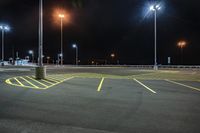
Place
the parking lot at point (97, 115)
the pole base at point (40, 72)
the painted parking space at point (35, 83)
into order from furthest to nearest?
the pole base at point (40, 72) < the painted parking space at point (35, 83) < the parking lot at point (97, 115)

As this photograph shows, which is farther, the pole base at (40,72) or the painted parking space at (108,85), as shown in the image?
the pole base at (40,72)

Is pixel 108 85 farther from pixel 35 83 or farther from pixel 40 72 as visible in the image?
pixel 40 72

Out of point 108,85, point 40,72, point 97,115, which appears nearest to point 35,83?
point 40,72

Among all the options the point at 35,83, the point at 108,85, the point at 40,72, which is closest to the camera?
the point at 108,85

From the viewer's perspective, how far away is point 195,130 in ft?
18.0

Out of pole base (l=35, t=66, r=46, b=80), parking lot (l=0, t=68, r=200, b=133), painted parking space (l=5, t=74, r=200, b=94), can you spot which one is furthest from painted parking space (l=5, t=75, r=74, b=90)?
parking lot (l=0, t=68, r=200, b=133)

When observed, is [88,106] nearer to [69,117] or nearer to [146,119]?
[69,117]

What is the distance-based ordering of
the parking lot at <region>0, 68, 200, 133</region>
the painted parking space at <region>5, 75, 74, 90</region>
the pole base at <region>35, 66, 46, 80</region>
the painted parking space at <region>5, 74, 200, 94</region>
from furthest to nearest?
the pole base at <region>35, 66, 46, 80</region>, the painted parking space at <region>5, 75, 74, 90</region>, the painted parking space at <region>5, 74, 200, 94</region>, the parking lot at <region>0, 68, 200, 133</region>

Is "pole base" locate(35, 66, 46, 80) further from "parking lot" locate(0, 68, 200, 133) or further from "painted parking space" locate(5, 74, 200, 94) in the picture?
"parking lot" locate(0, 68, 200, 133)

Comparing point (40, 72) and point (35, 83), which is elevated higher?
point (40, 72)

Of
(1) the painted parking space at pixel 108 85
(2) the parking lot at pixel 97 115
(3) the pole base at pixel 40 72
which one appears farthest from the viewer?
(3) the pole base at pixel 40 72

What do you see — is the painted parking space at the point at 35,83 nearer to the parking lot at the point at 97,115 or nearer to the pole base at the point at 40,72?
the pole base at the point at 40,72

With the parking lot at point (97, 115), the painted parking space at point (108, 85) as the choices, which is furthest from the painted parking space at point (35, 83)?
the parking lot at point (97, 115)

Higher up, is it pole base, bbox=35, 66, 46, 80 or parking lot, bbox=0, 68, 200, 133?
pole base, bbox=35, 66, 46, 80
